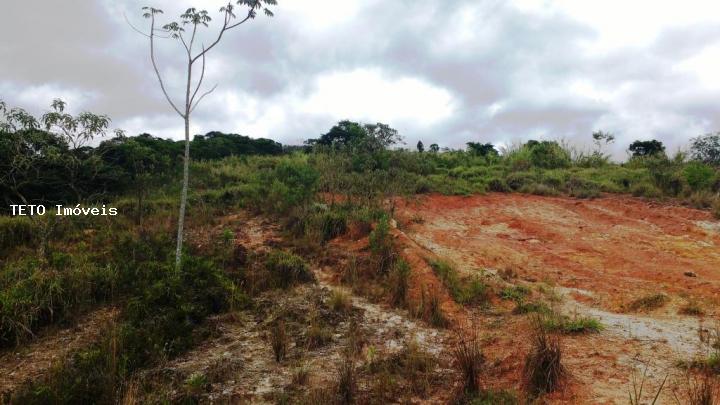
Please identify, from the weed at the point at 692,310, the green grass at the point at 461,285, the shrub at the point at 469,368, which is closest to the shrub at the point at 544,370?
the shrub at the point at 469,368

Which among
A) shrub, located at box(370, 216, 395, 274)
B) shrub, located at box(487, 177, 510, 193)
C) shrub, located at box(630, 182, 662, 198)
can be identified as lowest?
shrub, located at box(370, 216, 395, 274)

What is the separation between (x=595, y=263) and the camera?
27.3ft

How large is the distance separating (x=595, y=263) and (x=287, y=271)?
4.99 metres

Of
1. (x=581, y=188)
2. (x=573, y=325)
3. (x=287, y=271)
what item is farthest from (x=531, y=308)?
(x=581, y=188)

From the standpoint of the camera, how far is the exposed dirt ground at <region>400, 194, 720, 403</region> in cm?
491

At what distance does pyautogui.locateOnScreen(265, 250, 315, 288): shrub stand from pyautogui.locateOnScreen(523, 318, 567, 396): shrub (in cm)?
372

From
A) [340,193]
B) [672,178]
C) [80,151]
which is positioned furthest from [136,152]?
[672,178]

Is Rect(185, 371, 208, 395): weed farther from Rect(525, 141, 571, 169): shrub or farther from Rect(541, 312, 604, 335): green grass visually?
Rect(525, 141, 571, 169): shrub

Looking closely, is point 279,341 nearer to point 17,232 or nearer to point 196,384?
point 196,384

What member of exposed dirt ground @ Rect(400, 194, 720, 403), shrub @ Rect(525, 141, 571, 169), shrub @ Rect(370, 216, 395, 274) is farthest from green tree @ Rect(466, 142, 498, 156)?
shrub @ Rect(370, 216, 395, 274)

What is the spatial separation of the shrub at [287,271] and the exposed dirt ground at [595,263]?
2093 millimetres

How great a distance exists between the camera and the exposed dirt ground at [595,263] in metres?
4.91

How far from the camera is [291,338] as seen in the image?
5.88m

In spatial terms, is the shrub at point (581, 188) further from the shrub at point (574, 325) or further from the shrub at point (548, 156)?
the shrub at point (574, 325)
